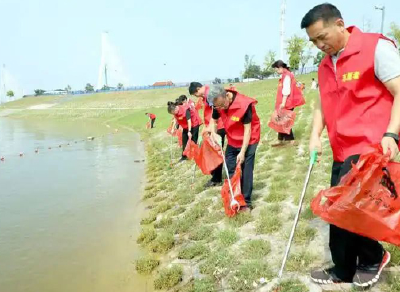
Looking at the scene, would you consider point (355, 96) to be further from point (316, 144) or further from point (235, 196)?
point (235, 196)

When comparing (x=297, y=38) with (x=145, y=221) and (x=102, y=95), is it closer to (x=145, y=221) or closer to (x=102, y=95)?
(x=102, y=95)

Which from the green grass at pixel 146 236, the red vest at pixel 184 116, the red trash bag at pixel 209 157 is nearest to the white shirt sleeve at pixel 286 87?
the red vest at pixel 184 116

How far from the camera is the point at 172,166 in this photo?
10.1m

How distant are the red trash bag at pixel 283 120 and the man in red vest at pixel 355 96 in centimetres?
543

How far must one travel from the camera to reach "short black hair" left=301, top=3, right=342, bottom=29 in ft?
8.51

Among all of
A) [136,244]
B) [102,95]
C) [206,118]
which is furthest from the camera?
[102,95]

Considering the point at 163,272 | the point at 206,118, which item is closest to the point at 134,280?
the point at 163,272

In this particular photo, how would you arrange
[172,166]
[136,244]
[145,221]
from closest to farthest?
[136,244], [145,221], [172,166]

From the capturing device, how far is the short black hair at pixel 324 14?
259 centimetres

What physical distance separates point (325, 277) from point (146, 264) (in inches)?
88.7

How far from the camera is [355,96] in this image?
2.69m

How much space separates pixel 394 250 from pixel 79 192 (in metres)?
7.01

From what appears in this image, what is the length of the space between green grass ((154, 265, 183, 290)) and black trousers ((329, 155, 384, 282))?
5.89 feet

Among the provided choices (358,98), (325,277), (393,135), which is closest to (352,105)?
(358,98)
